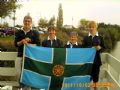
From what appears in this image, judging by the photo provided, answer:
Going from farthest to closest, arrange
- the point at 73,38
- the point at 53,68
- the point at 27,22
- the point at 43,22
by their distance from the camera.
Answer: the point at 43,22
the point at 73,38
the point at 53,68
the point at 27,22

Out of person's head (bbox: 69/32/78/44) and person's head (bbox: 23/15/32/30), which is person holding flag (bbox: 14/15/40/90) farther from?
person's head (bbox: 69/32/78/44)

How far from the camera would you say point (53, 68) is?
22.6ft

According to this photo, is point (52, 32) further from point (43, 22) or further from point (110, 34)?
point (43, 22)

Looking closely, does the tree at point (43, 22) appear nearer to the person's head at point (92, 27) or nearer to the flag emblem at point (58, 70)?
the person's head at point (92, 27)

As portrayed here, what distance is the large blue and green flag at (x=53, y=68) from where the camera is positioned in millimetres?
6875

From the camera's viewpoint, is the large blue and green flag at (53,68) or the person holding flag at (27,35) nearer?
the person holding flag at (27,35)

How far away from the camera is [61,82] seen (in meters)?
6.94

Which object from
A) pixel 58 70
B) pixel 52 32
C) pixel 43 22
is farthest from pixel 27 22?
pixel 43 22

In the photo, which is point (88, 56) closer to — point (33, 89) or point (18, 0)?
point (33, 89)

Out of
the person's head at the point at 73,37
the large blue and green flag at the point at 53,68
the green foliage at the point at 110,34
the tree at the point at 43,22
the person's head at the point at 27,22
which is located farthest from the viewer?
the tree at the point at 43,22

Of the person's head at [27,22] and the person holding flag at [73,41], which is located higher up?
the person's head at [27,22]

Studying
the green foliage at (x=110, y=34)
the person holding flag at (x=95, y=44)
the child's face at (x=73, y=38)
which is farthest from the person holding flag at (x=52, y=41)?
the green foliage at (x=110, y=34)

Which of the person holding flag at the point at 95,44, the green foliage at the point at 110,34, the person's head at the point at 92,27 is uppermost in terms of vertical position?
the person's head at the point at 92,27

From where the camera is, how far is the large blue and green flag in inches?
271
